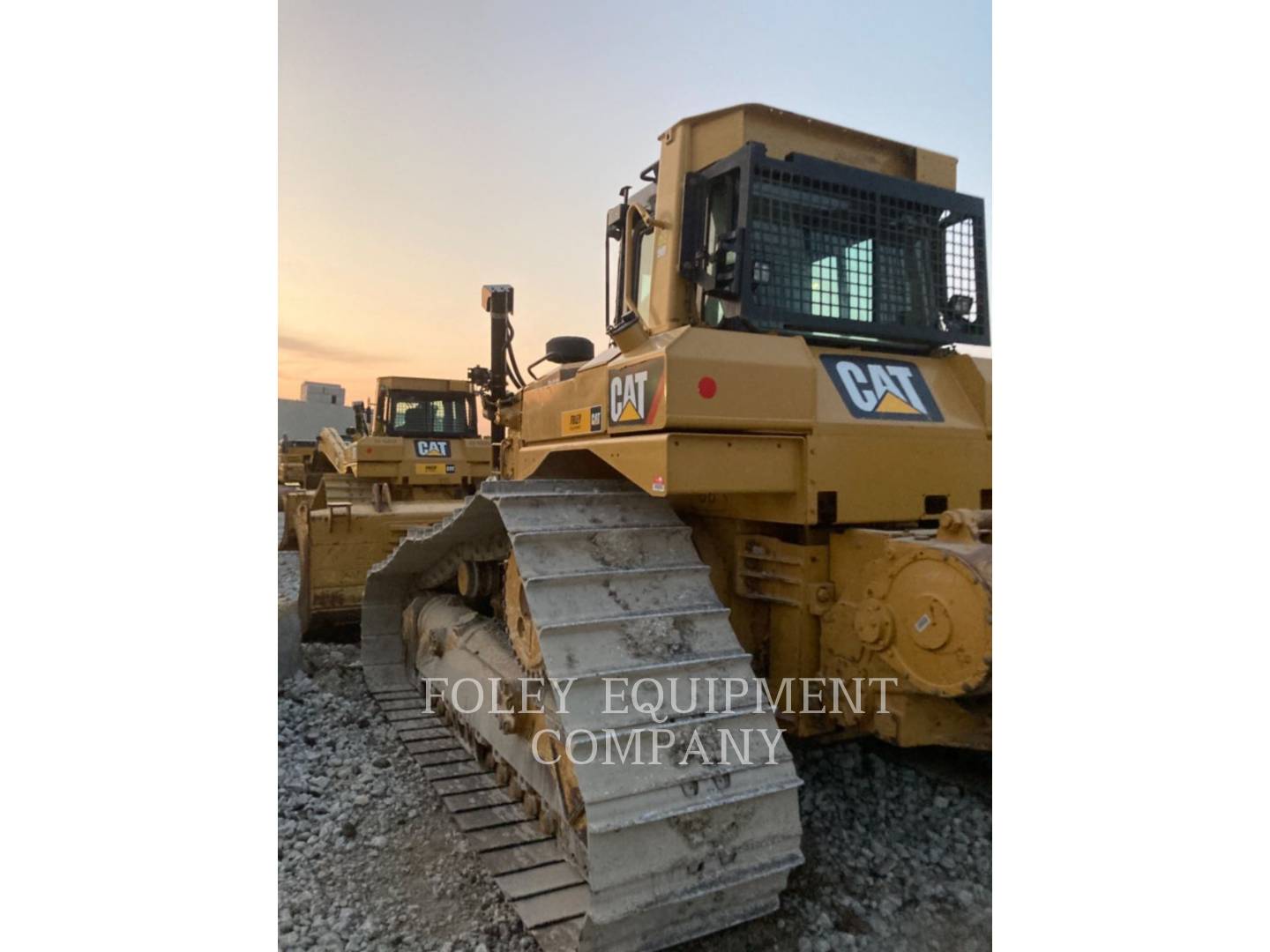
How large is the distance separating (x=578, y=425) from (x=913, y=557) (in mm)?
1162

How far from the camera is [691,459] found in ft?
6.82

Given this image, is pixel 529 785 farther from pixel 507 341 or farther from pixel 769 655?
pixel 507 341

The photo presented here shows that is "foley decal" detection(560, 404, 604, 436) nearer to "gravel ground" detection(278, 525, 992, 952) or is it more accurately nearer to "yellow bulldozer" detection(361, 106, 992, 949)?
"yellow bulldozer" detection(361, 106, 992, 949)

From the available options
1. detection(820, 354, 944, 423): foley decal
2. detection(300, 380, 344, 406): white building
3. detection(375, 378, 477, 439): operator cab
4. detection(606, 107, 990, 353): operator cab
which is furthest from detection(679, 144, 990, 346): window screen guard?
detection(375, 378, 477, 439): operator cab

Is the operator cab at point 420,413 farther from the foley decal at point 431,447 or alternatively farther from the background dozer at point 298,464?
the background dozer at point 298,464

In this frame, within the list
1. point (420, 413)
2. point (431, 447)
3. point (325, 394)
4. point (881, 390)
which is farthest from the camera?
point (420, 413)

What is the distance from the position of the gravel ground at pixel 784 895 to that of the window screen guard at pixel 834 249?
4.93 ft

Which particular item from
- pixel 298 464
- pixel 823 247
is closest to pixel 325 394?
pixel 823 247

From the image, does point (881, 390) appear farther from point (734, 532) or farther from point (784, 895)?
point (784, 895)

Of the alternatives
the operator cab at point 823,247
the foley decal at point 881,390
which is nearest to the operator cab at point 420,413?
the operator cab at point 823,247

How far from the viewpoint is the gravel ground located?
80.4 inches

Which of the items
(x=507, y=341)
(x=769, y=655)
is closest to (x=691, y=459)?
(x=769, y=655)

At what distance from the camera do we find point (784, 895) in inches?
83.1

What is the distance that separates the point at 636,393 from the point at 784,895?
4.58 feet
